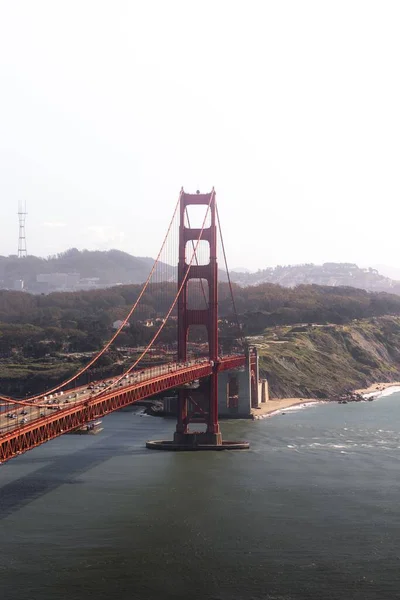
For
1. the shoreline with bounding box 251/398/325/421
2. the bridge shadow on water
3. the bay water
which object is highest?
the shoreline with bounding box 251/398/325/421

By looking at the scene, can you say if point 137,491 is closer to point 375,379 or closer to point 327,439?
point 327,439

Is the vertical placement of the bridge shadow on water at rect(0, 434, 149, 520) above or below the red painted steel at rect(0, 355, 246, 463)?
below

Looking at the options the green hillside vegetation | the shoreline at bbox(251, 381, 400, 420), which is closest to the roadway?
the shoreline at bbox(251, 381, 400, 420)

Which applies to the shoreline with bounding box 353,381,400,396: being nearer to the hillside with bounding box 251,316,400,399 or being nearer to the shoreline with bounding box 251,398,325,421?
the hillside with bounding box 251,316,400,399

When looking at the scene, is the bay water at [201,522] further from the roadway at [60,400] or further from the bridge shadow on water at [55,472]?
the roadway at [60,400]

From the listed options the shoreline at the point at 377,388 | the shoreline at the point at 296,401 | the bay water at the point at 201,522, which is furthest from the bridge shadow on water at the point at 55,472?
the shoreline at the point at 377,388
